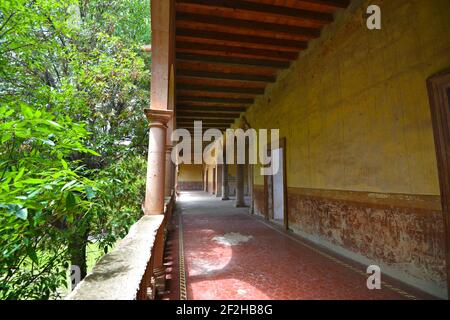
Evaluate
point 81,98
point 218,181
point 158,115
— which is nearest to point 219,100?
point 81,98

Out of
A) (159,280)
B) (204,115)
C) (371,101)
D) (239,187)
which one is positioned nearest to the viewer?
(159,280)

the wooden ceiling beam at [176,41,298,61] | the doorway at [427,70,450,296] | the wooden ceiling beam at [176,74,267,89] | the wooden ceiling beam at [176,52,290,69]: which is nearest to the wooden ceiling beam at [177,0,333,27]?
the wooden ceiling beam at [176,41,298,61]

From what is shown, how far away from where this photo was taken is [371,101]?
12.1 feet

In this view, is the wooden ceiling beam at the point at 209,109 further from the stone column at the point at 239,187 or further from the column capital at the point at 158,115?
the column capital at the point at 158,115

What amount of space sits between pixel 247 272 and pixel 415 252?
219 cm

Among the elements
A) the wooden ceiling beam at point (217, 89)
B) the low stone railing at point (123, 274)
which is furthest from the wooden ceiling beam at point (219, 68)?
the low stone railing at point (123, 274)

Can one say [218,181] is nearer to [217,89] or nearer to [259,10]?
[217,89]

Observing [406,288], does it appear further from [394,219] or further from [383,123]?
[383,123]

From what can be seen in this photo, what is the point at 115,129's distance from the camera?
6113 mm

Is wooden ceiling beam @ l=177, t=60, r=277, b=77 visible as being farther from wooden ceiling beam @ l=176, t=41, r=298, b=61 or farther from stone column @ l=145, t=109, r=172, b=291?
stone column @ l=145, t=109, r=172, b=291

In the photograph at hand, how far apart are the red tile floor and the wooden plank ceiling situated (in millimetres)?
4408

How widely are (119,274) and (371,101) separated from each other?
13.2ft

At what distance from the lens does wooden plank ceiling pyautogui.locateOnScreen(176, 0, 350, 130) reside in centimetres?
441

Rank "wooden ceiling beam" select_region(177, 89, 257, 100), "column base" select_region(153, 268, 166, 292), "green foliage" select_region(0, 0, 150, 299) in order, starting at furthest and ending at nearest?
"wooden ceiling beam" select_region(177, 89, 257, 100)
"green foliage" select_region(0, 0, 150, 299)
"column base" select_region(153, 268, 166, 292)
